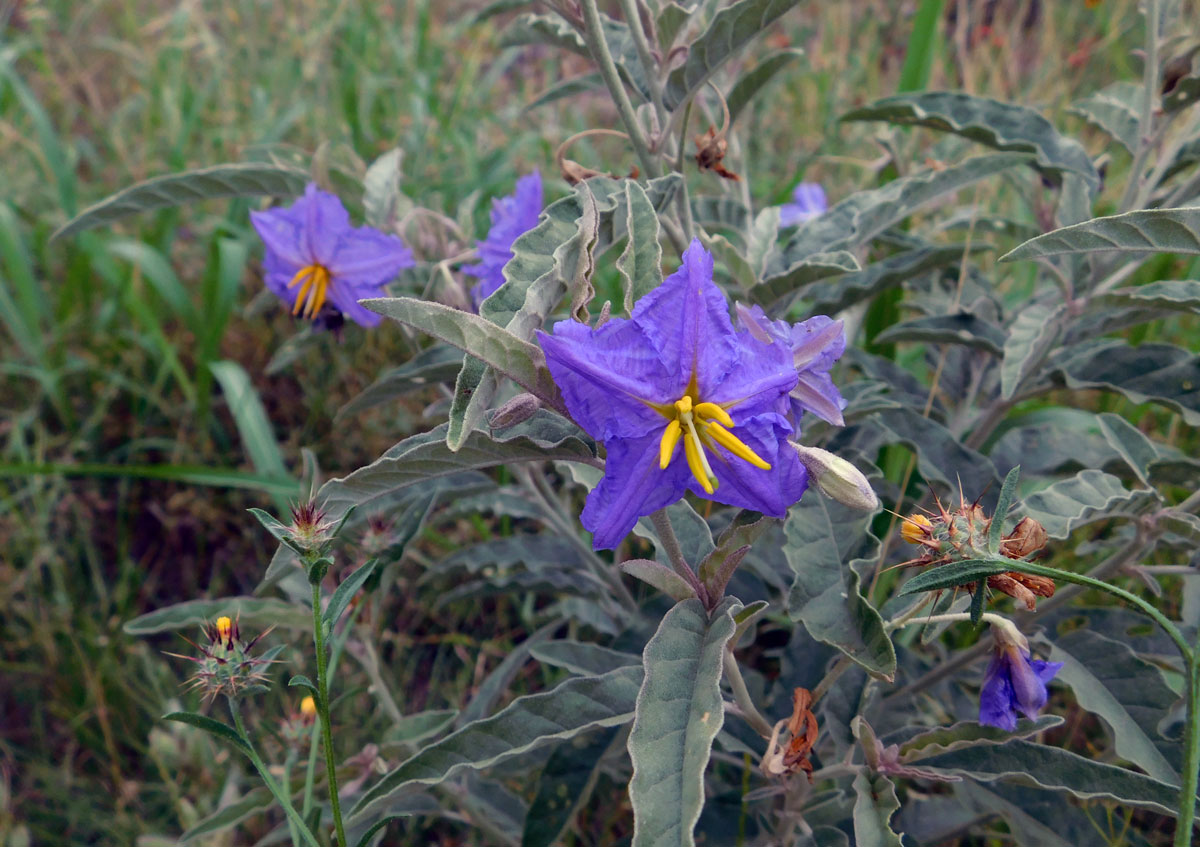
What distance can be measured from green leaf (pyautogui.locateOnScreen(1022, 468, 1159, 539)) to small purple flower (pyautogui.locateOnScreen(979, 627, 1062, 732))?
18cm

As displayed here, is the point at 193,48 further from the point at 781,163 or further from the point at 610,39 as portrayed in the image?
the point at 610,39

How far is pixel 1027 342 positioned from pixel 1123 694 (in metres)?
0.56

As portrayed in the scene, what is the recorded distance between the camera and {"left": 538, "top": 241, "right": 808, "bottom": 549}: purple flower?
96 centimetres

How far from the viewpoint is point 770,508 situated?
1021 millimetres

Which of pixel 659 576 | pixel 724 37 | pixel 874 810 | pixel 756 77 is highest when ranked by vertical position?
pixel 724 37

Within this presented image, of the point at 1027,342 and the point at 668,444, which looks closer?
the point at 668,444

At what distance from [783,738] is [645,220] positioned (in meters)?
0.76

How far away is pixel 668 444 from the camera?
3.06 feet

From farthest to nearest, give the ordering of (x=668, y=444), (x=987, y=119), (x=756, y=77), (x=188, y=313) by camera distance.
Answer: (x=188, y=313)
(x=987, y=119)
(x=756, y=77)
(x=668, y=444)

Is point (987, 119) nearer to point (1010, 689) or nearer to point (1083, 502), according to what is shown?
point (1083, 502)

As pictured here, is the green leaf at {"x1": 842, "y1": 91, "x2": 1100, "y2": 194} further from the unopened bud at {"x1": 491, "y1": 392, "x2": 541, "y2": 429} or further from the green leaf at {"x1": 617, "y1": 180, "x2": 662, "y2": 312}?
the unopened bud at {"x1": 491, "y1": 392, "x2": 541, "y2": 429}

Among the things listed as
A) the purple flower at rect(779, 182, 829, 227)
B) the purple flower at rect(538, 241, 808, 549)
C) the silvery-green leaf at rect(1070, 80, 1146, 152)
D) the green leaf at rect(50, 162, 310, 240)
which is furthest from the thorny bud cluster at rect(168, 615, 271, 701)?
the silvery-green leaf at rect(1070, 80, 1146, 152)

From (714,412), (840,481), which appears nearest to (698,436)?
(714,412)

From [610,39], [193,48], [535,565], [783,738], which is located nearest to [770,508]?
[783,738]
